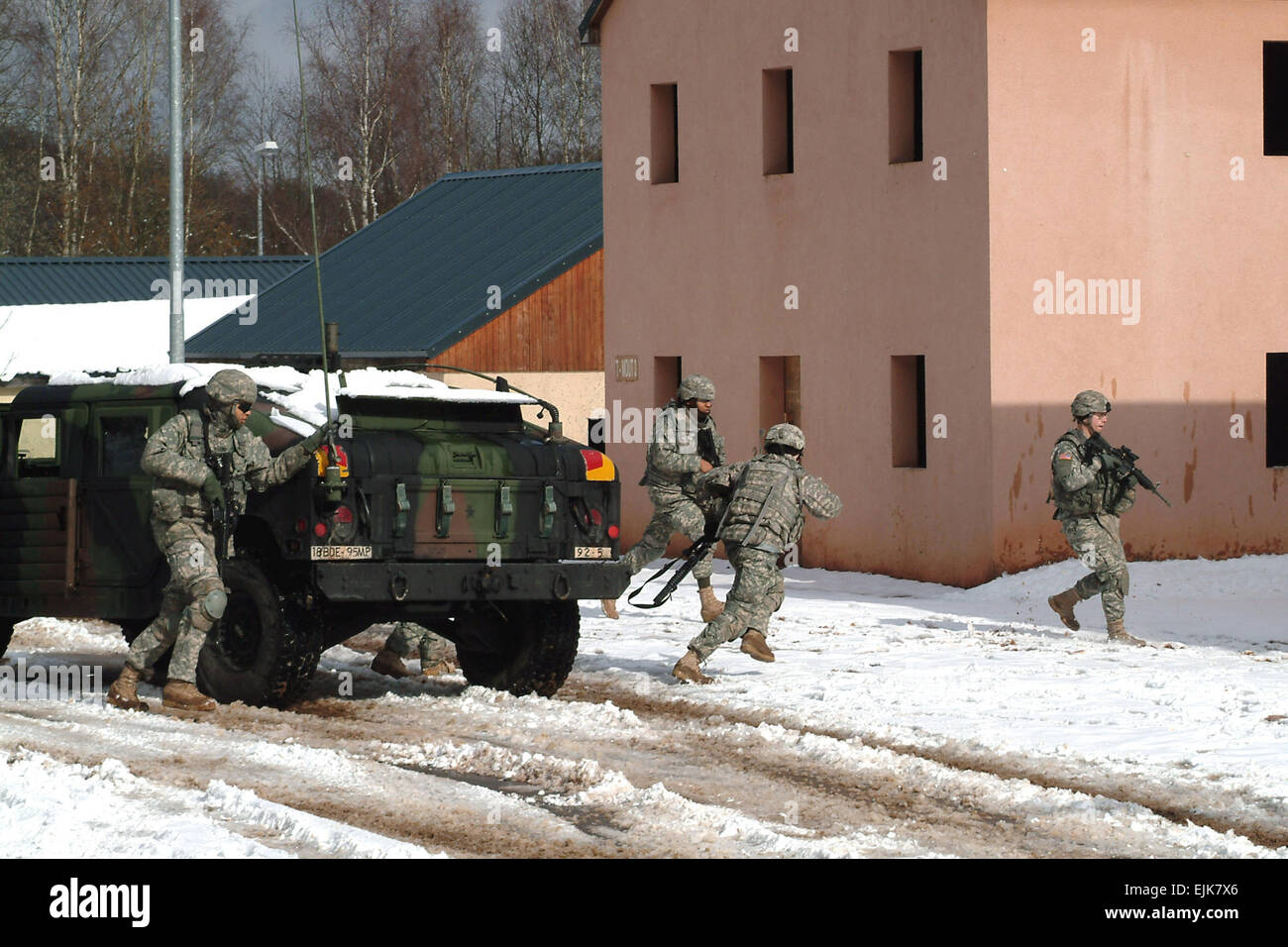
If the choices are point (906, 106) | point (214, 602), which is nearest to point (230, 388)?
point (214, 602)

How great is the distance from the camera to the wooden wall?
29.4 meters

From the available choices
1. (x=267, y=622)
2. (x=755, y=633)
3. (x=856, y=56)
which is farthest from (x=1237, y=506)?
(x=267, y=622)

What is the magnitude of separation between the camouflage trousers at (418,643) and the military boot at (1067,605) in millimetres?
5005

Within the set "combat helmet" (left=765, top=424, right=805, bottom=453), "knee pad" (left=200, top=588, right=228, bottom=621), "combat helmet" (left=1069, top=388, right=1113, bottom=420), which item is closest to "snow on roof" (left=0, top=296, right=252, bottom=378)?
"combat helmet" (left=1069, top=388, right=1113, bottom=420)

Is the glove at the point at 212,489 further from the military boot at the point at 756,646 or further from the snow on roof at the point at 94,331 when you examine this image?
the snow on roof at the point at 94,331

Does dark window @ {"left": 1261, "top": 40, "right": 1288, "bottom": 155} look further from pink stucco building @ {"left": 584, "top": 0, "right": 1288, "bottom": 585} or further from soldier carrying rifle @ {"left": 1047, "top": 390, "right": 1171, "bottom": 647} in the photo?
soldier carrying rifle @ {"left": 1047, "top": 390, "right": 1171, "bottom": 647}

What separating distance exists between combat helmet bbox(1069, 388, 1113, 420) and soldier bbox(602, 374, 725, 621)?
8.63 ft

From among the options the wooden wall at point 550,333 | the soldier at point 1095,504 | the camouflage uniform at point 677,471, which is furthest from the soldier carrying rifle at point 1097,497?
the wooden wall at point 550,333

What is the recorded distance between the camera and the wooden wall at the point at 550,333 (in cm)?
2944

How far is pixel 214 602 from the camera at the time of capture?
1111 centimetres

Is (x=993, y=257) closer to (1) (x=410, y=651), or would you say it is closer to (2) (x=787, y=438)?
(2) (x=787, y=438)

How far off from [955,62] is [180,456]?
1135 cm

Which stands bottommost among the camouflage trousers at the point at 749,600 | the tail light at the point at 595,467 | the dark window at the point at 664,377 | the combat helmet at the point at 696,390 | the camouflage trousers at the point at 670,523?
the camouflage trousers at the point at 749,600

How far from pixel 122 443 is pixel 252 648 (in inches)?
62.1
